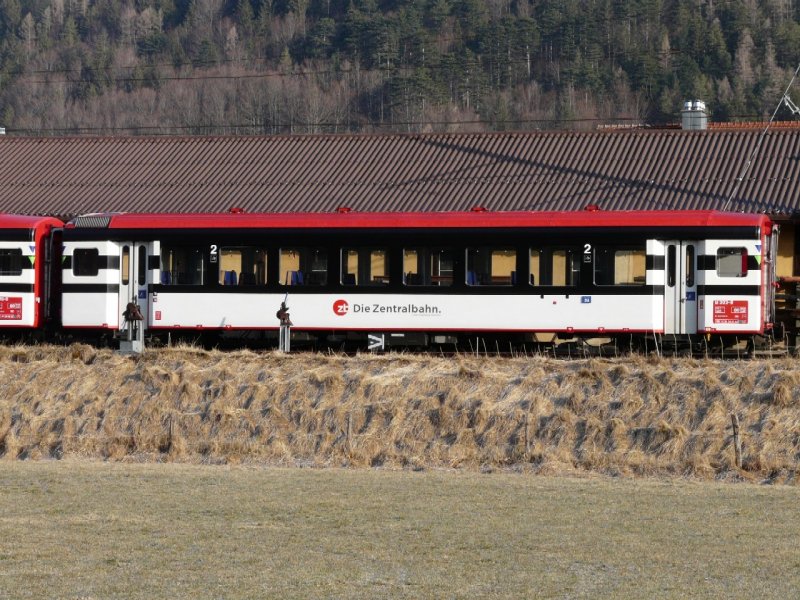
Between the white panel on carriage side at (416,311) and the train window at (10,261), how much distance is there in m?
3.69

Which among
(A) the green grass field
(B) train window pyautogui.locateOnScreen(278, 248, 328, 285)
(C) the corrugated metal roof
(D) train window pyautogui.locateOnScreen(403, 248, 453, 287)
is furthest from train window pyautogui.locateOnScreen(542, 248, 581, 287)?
(C) the corrugated metal roof

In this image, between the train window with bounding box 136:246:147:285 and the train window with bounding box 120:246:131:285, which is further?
the train window with bounding box 120:246:131:285

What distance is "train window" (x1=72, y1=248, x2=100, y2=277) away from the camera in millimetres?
33938

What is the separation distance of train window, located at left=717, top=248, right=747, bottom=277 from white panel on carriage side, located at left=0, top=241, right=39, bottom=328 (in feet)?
53.1

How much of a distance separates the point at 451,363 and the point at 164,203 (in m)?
17.3

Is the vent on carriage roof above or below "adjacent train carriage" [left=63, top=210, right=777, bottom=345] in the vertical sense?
above

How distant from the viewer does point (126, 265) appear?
112 ft

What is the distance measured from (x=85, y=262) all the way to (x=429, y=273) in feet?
27.7

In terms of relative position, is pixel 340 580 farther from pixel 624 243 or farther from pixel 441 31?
pixel 441 31

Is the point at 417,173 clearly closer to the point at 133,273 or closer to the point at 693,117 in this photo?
the point at 133,273

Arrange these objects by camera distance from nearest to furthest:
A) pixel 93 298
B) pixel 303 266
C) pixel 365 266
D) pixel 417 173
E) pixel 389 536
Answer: pixel 389 536
pixel 365 266
pixel 303 266
pixel 93 298
pixel 417 173

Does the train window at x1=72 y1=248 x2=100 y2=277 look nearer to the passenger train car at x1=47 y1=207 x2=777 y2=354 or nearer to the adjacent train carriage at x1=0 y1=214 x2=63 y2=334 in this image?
the passenger train car at x1=47 y1=207 x2=777 y2=354

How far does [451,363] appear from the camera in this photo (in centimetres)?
2889

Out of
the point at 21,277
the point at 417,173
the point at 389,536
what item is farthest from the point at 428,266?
the point at 389,536
